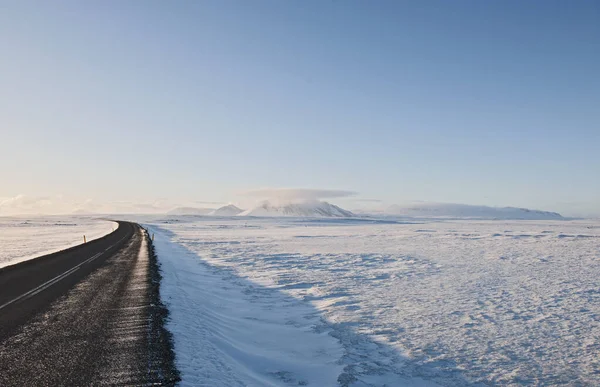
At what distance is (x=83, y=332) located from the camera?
7.88 m

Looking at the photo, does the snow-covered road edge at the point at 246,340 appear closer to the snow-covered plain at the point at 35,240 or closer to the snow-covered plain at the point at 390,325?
the snow-covered plain at the point at 390,325

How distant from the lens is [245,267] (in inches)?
831

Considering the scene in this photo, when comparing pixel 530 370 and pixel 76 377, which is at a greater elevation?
pixel 76 377

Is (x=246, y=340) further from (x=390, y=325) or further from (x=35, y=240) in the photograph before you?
(x=35, y=240)

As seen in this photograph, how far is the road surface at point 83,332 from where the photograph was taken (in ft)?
18.8

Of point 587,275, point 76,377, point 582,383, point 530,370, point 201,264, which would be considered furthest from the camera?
point 201,264

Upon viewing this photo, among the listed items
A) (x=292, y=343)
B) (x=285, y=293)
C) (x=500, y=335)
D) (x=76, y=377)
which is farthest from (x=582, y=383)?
(x=285, y=293)

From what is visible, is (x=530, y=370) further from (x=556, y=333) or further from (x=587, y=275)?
(x=587, y=275)

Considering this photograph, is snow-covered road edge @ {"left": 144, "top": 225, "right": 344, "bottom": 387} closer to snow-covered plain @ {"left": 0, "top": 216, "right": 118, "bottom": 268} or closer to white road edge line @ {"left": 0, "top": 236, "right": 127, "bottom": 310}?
white road edge line @ {"left": 0, "top": 236, "right": 127, "bottom": 310}

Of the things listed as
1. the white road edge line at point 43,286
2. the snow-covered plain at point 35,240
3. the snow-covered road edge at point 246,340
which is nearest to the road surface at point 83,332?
the white road edge line at point 43,286

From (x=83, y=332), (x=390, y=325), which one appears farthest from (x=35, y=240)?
(x=390, y=325)

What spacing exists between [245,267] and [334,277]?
5752 millimetres

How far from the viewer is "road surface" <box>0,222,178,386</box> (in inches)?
225

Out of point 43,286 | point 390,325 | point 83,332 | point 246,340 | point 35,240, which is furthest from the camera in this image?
point 35,240
